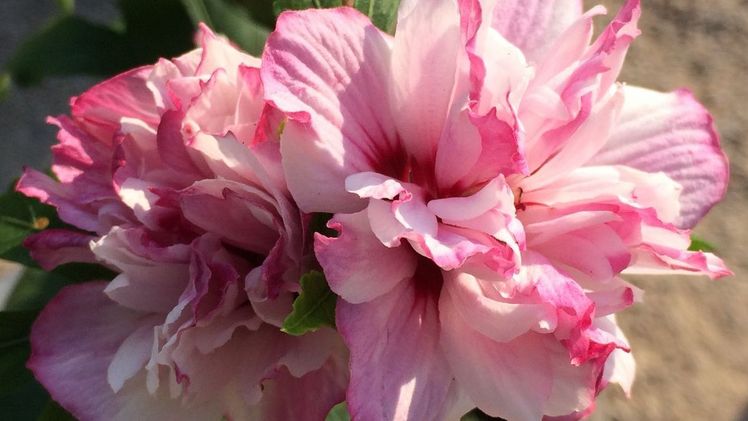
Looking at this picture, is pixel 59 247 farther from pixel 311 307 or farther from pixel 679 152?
pixel 679 152

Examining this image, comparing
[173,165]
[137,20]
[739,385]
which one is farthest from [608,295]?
[739,385]

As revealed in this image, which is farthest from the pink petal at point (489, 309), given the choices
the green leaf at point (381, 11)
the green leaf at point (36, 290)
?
the green leaf at point (36, 290)

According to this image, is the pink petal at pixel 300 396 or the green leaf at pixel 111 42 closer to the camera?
the pink petal at pixel 300 396

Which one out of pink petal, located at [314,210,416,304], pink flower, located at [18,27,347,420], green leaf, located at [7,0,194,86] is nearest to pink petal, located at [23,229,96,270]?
pink flower, located at [18,27,347,420]

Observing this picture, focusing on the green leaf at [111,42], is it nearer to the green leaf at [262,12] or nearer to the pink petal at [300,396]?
the green leaf at [262,12]

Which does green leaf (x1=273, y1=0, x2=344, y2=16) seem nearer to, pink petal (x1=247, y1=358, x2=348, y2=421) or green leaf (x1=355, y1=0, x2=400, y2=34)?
green leaf (x1=355, y1=0, x2=400, y2=34)

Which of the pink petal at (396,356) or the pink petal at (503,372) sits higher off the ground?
the pink petal at (396,356)
